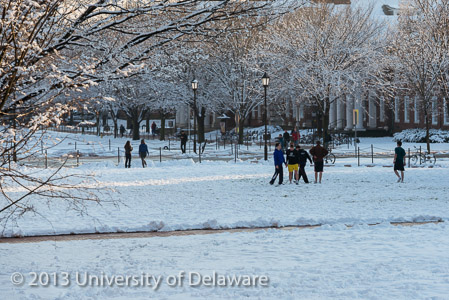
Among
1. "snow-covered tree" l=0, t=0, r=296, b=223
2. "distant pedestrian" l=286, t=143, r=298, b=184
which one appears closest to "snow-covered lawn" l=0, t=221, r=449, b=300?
"snow-covered tree" l=0, t=0, r=296, b=223

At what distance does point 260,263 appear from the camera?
1049cm

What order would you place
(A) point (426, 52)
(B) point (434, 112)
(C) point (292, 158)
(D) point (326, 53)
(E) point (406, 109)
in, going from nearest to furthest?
(C) point (292, 158) → (D) point (326, 53) → (A) point (426, 52) → (B) point (434, 112) → (E) point (406, 109)

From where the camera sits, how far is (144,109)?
60250 mm

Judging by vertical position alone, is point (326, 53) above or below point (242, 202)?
above

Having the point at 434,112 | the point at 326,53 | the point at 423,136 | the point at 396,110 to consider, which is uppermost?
the point at 326,53

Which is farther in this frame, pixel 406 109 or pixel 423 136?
pixel 406 109

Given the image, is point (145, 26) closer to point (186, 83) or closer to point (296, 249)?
point (296, 249)

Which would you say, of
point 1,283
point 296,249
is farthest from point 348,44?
point 1,283

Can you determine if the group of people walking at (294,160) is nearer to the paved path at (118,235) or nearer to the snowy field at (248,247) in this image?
the snowy field at (248,247)

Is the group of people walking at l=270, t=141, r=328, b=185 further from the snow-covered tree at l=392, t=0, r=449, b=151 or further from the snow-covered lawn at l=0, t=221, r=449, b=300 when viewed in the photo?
the snow-covered tree at l=392, t=0, r=449, b=151

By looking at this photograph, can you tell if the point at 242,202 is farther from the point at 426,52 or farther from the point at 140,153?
the point at 426,52

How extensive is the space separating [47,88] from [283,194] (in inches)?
513

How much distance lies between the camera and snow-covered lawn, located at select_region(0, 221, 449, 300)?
28.0ft

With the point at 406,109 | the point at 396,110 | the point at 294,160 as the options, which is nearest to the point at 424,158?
the point at 294,160
